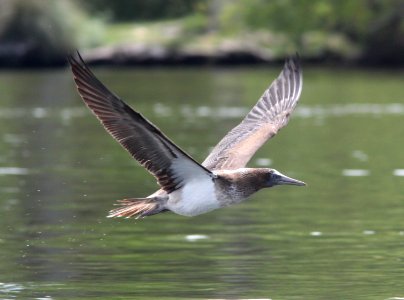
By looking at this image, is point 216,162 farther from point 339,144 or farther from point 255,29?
point 255,29

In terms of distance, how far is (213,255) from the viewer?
1362cm

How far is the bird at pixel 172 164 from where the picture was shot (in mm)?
11250

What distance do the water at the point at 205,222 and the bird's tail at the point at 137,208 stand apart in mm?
573

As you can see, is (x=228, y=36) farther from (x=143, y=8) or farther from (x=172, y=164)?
(x=172, y=164)

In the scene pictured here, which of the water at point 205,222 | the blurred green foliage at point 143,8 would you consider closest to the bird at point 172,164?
the water at point 205,222

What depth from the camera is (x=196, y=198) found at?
12148mm

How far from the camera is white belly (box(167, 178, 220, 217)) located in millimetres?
12148

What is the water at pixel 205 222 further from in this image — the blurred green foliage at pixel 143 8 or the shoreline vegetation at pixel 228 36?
the blurred green foliage at pixel 143 8

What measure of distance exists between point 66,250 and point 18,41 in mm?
43031

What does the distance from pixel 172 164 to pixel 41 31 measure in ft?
146

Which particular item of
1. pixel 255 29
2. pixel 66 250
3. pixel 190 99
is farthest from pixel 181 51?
pixel 66 250

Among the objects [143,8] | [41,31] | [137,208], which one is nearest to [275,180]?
[137,208]

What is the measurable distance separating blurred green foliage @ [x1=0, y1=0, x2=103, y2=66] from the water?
23.5 meters

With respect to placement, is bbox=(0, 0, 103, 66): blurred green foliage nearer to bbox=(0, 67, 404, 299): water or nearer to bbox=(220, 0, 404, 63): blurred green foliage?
bbox=(220, 0, 404, 63): blurred green foliage
